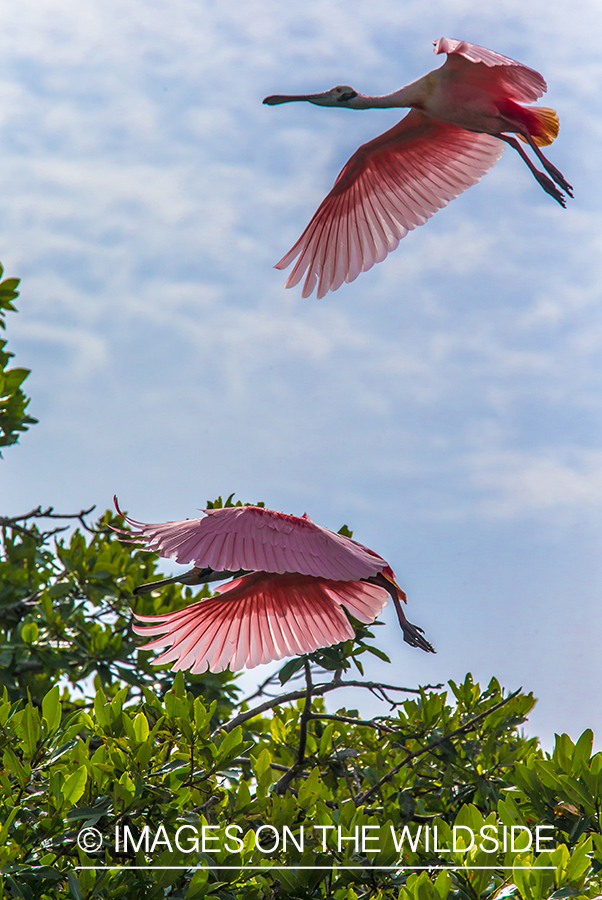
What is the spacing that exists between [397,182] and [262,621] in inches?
102

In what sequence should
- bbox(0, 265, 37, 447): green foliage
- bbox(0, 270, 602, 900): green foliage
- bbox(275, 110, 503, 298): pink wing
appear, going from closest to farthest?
bbox(0, 270, 602, 900): green foliage → bbox(275, 110, 503, 298): pink wing → bbox(0, 265, 37, 447): green foliage

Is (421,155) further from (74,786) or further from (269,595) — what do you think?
(74,786)

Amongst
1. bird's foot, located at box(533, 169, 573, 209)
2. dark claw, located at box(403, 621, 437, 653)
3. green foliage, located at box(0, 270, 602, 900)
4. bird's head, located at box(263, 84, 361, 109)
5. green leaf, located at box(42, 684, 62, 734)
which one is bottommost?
green foliage, located at box(0, 270, 602, 900)

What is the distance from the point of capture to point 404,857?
363 cm

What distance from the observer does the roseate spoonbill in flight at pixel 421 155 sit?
4016 mm

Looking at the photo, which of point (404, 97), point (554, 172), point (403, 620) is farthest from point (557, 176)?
point (403, 620)

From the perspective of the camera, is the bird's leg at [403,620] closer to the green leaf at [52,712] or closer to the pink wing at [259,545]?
the pink wing at [259,545]

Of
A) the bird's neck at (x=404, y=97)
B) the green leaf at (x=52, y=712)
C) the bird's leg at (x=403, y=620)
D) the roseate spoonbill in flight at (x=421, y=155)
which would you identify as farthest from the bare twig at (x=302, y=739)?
the bird's neck at (x=404, y=97)

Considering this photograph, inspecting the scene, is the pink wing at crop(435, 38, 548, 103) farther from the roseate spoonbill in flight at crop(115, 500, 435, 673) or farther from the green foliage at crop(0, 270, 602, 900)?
the green foliage at crop(0, 270, 602, 900)

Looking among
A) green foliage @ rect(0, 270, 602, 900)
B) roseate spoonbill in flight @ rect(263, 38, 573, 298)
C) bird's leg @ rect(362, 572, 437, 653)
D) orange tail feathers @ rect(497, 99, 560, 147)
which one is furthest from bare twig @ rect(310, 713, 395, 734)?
orange tail feathers @ rect(497, 99, 560, 147)

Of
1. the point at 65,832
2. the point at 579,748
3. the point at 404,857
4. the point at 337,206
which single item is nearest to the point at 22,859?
the point at 65,832

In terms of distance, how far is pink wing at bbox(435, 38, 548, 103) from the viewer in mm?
3564

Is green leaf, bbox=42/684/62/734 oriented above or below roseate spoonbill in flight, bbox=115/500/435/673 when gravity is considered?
below

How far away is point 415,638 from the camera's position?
352cm
